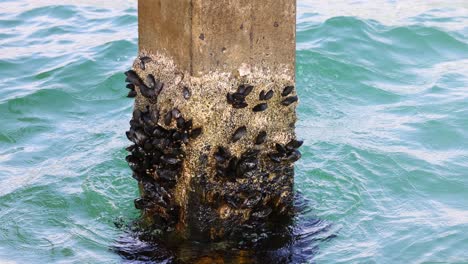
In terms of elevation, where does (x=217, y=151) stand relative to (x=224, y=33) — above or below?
below

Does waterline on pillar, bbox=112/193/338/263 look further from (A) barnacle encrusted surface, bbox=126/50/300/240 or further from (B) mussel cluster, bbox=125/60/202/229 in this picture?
(B) mussel cluster, bbox=125/60/202/229

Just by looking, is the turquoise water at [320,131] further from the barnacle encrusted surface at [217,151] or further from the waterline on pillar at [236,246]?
the barnacle encrusted surface at [217,151]

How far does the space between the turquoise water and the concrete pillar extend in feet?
2.49

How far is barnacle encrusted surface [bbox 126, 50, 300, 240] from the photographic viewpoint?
272 inches

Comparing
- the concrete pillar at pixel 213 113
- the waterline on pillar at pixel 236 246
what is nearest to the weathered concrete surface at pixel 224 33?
the concrete pillar at pixel 213 113

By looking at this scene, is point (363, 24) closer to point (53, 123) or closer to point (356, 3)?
point (356, 3)

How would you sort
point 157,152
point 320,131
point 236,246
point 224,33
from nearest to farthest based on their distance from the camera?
point 224,33, point 157,152, point 236,246, point 320,131

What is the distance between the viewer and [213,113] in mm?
6902

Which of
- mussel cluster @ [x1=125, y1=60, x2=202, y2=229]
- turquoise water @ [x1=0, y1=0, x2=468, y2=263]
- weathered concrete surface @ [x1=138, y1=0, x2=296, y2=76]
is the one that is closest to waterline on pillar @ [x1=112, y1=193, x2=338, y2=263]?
turquoise water @ [x1=0, y1=0, x2=468, y2=263]

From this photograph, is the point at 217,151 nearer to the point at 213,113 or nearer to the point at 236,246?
the point at 213,113

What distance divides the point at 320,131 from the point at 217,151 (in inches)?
151

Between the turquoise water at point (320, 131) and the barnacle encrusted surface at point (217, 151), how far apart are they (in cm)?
65

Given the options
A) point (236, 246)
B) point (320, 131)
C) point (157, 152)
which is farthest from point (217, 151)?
point (320, 131)

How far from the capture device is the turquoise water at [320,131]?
26.2ft
